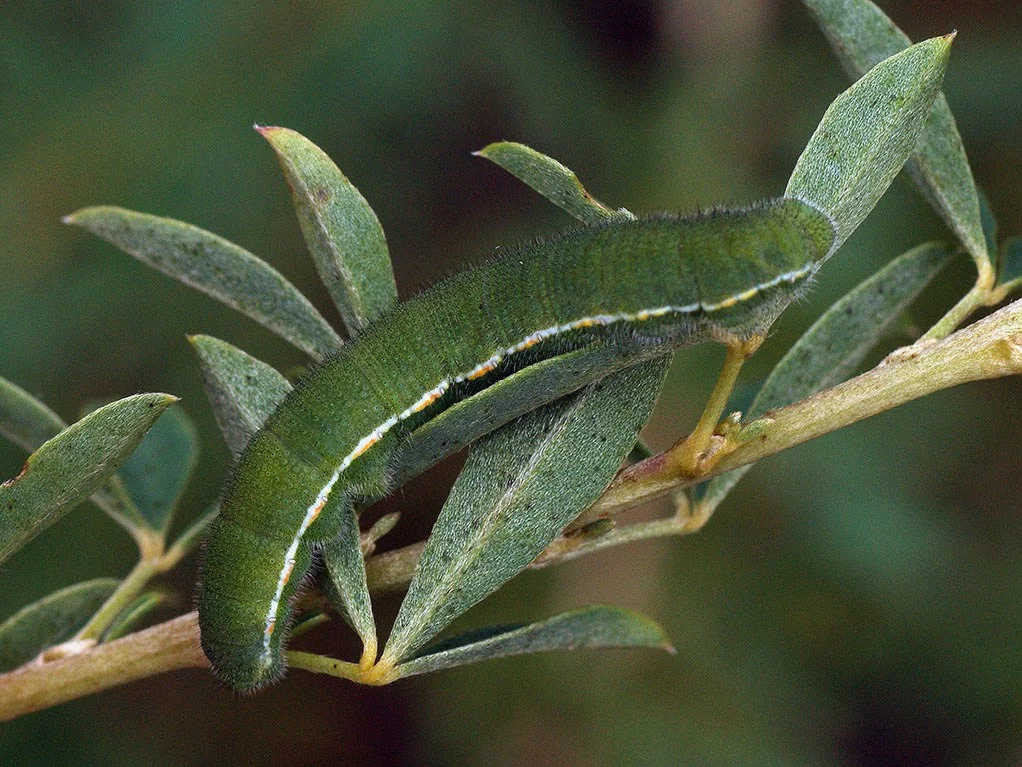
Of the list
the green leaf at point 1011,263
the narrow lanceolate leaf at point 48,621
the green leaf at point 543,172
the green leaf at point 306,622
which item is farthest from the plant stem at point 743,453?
the green leaf at point 543,172

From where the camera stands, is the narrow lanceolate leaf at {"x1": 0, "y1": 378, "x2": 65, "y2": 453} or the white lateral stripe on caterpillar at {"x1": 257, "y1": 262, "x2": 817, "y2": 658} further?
the narrow lanceolate leaf at {"x1": 0, "y1": 378, "x2": 65, "y2": 453}

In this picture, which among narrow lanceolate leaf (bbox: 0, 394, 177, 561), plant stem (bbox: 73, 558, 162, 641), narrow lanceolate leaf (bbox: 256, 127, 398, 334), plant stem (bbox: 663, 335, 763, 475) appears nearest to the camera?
narrow lanceolate leaf (bbox: 0, 394, 177, 561)

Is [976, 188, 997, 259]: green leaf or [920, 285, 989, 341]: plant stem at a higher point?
[976, 188, 997, 259]: green leaf

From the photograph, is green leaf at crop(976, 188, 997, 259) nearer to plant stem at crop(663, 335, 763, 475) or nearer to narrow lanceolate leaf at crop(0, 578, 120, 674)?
plant stem at crop(663, 335, 763, 475)

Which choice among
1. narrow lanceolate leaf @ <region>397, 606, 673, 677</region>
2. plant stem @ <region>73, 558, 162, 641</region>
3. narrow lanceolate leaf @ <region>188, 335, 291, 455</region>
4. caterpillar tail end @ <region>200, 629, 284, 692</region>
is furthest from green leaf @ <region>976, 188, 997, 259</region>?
plant stem @ <region>73, 558, 162, 641</region>

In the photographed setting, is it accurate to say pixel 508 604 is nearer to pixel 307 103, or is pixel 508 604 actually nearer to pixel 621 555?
pixel 621 555

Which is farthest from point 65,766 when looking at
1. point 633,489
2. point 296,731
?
point 633,489
